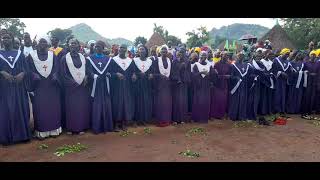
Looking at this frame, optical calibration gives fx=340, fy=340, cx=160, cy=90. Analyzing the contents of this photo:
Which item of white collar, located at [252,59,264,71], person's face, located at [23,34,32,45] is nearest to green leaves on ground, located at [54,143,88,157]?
person's face, located at [23,34,32,45]

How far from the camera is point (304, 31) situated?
3306 cm

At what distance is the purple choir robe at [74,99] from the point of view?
737 centimetres

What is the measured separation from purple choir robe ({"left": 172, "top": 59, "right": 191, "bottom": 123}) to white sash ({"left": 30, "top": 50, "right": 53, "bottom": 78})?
3.15 meters

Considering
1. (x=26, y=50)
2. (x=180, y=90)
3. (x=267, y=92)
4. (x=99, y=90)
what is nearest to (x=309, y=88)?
(x=267, y=92)

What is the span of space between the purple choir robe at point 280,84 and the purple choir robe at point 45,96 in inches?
255

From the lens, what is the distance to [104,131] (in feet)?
25.8

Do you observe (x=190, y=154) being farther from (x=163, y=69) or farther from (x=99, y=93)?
(x=163, y=69)

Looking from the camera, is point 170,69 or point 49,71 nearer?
point 49,71

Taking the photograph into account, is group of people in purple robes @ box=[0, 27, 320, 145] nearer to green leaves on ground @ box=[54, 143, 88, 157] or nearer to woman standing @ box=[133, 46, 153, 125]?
woman standing @ box=[133, 46, 153, 125]

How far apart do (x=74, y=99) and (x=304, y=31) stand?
3069 centimetres

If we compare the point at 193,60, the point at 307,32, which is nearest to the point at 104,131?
the point at 193,60

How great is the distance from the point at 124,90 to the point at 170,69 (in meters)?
1.36

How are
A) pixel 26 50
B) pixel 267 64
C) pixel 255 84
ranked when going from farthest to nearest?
1. pixel 267 64
2. pixel 255 84
3. pixel 26 50

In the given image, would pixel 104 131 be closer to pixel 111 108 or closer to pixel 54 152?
pixel 111 108
